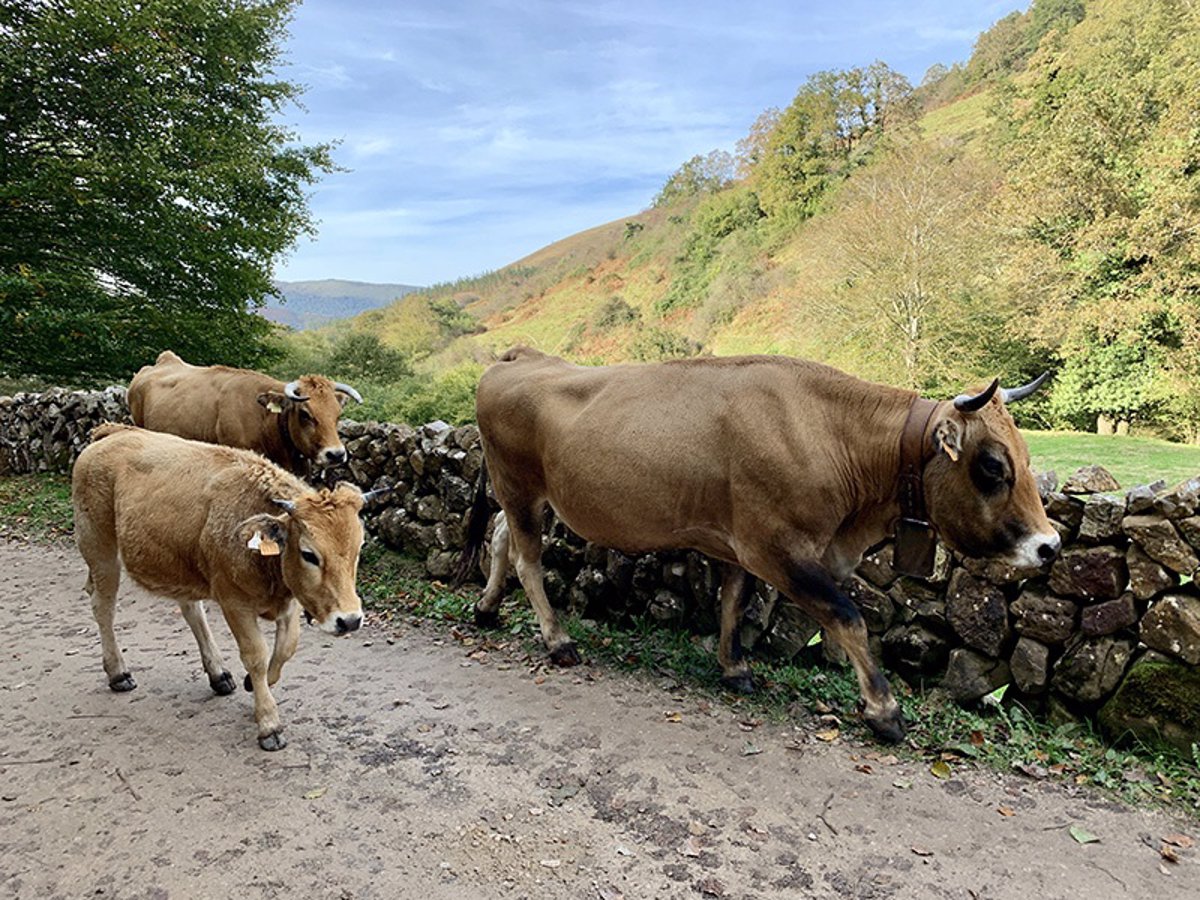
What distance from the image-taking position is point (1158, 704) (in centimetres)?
345

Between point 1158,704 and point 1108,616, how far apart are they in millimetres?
447

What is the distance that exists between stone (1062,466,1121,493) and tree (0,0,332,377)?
15183mm

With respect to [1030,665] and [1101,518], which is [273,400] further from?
[1101,518]

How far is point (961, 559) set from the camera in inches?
162

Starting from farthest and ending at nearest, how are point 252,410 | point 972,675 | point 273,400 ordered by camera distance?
point 252,410, point 273,400, point 972,675

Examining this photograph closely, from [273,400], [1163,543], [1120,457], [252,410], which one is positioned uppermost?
[273,400]

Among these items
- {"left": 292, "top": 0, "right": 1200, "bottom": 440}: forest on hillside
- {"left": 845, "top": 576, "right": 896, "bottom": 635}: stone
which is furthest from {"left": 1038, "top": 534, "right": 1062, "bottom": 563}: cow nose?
{"left": 292, "top": 0, "right": 1200, "bottom": 440}: forest on hillside

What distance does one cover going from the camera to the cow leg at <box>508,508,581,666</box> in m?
4.91

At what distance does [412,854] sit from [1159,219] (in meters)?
21.0

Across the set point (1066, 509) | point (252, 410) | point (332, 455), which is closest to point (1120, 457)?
point (1066, 509)

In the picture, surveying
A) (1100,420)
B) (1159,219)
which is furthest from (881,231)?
(1100,420)

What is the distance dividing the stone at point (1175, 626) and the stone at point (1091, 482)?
2.06ft

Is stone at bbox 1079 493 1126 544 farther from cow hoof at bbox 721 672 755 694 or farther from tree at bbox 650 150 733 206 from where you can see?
tree at bbox 650 150 733 206

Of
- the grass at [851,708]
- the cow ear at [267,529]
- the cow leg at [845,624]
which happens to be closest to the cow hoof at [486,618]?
the grass at [851,708]
